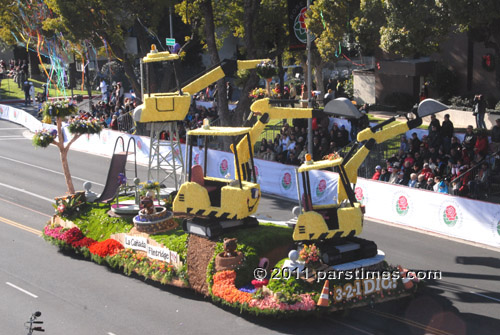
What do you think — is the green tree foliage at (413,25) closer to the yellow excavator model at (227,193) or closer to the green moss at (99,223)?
the yellow excavator model at (227,193)

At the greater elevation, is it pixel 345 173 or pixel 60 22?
pixel 60 22

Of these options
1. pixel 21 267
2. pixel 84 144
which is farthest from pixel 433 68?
pixel 21 267

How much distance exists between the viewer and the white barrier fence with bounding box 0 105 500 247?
2128 centimetres

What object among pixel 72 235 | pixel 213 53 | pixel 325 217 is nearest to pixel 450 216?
pixel 325 217

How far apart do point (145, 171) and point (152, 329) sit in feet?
57.3

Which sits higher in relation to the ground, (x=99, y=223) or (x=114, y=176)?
(x=114, y=176)

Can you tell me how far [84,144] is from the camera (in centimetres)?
3759

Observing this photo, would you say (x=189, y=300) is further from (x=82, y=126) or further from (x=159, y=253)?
(x=82, y=126)

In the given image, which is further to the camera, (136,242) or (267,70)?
(267,70)

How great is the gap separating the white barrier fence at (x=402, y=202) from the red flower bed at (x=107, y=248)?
9.10 meters

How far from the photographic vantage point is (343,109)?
16.0 metres

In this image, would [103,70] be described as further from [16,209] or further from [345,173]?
[345,173]

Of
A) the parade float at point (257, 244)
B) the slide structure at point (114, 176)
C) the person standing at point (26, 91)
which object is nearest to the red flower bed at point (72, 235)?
the parade float at point (257, 244)

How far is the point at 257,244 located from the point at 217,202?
185cm
